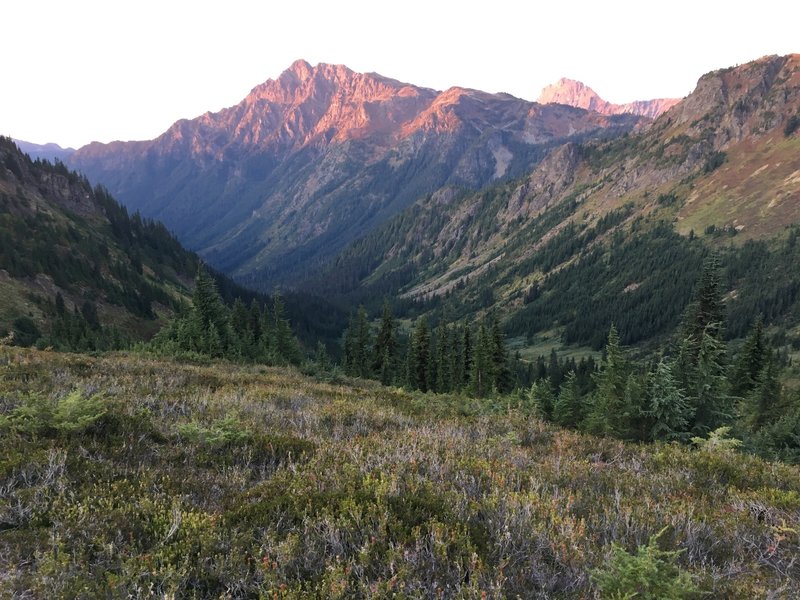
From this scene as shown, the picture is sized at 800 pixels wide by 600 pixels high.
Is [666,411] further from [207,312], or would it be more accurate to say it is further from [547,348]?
[547,348]

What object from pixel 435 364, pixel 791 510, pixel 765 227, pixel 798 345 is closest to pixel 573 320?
pixel 798 345

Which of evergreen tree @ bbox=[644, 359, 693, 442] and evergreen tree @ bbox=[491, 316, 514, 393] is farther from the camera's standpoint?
evergreen tree @ bbox=[491, 316, 514, 393]

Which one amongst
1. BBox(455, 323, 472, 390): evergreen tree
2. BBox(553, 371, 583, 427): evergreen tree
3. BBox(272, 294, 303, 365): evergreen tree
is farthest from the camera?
BBox(455, 323, 472, 390): evergreen tree

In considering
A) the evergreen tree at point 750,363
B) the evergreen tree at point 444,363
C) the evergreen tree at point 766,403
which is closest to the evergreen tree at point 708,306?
the evergreen tree at point 750,363

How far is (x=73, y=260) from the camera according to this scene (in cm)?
11050

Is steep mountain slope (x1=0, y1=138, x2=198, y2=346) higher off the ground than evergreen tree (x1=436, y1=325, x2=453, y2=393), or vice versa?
steep mountain slope (x1=0, y1=138, x2=198, y2=346)

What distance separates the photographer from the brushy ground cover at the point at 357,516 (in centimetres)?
389

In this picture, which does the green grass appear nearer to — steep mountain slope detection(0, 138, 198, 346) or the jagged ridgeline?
the jagged ridgeline

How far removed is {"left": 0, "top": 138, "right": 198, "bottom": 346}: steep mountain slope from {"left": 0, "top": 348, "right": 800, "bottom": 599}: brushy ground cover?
2902 inches

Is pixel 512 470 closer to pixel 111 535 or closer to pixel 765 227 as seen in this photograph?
pixel 111 535

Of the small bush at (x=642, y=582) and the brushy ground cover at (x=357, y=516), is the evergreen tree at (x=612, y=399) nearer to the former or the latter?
the brushy ground cover at (x=357, y=516)

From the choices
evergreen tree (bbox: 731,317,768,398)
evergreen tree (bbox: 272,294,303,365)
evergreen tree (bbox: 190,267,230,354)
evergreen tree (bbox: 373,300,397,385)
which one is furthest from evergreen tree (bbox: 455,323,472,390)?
evergreen tree (bbox: 190,267,230,354)

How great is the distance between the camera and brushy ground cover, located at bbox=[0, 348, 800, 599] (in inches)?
153

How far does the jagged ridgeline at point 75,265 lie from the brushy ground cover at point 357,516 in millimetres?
61830
